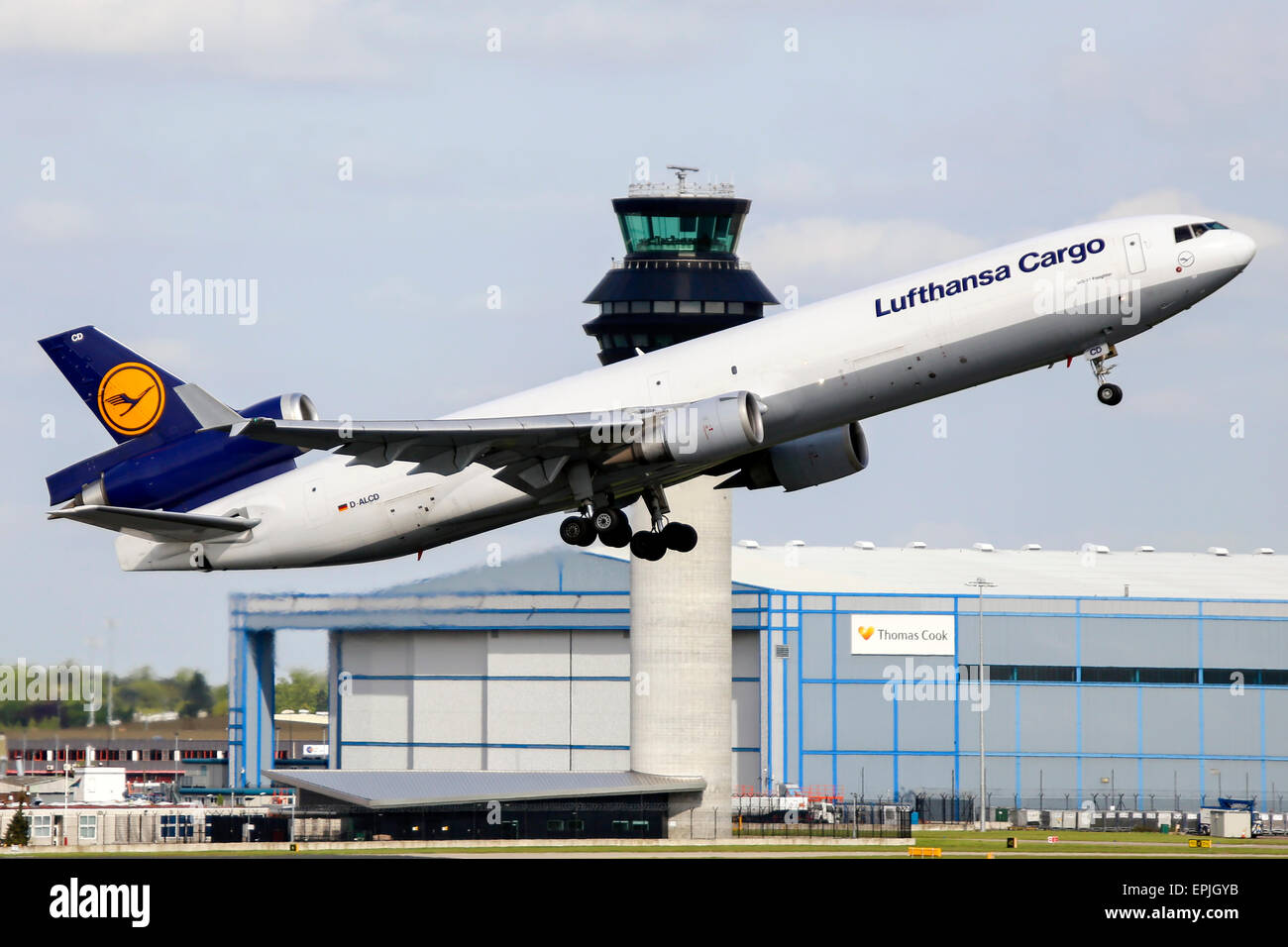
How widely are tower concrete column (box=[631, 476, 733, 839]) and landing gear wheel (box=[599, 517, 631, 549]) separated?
4106 cm

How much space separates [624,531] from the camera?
5225 centimetres

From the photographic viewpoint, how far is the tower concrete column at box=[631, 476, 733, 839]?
9394cm

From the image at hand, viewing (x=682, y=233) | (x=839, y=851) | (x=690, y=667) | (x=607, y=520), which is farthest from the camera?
(x=682, y=233)

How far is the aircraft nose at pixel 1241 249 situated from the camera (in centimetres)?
4634

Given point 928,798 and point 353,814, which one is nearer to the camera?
point 353,814

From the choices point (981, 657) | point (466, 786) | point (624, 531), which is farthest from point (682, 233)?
point (624, 531)

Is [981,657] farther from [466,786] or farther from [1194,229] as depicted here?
[1194,229]

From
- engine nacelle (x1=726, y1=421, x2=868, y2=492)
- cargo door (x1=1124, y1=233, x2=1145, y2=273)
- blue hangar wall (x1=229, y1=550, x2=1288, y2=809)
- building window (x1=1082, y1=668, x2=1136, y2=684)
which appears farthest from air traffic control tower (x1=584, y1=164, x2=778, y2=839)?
cargo door (x1=1124, y1=233, x2=1145, y2=273)

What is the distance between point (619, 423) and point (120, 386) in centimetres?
1557

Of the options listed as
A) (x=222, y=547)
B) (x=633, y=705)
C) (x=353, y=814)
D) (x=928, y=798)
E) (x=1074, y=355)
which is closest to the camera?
(x=1074, y=355)
